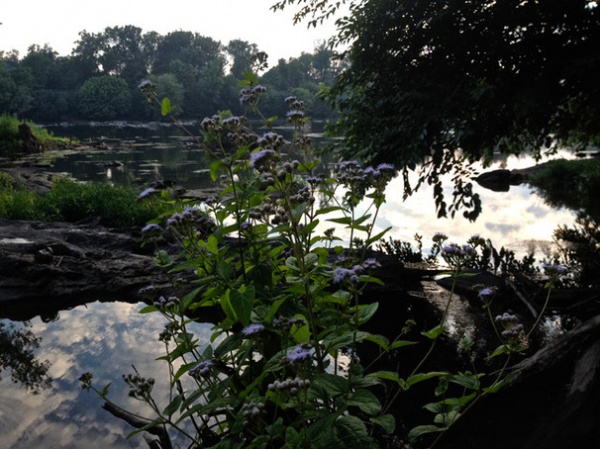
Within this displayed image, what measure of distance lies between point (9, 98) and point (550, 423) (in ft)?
364

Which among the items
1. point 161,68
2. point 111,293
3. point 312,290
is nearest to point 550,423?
point 312,290

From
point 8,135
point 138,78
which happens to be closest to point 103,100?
point 138,78

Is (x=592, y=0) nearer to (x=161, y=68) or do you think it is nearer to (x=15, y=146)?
(x=15, y=146)

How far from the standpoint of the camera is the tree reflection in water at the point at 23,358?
5.52m

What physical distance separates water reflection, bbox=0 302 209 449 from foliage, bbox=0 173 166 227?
4782mm

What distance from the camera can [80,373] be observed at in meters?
5.66

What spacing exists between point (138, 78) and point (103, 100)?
33.1m

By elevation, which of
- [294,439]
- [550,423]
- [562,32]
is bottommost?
[550,423]

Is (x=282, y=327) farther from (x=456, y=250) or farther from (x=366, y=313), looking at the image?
(x=456, y=250)

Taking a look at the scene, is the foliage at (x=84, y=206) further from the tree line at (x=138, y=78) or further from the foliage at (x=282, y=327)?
the tree line at (x=138, y=78)

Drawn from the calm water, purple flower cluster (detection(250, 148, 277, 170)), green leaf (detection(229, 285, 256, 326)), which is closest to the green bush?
the calm water

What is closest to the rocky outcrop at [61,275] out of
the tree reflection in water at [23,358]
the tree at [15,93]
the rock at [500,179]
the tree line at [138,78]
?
the tree reflection in water at [23,358]

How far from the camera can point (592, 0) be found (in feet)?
24.0

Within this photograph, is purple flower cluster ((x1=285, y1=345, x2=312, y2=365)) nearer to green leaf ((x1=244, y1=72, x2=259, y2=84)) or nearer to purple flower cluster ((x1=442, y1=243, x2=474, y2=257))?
purple flower cluster ((x1=442, y1=243, x2=474, y2=257))
